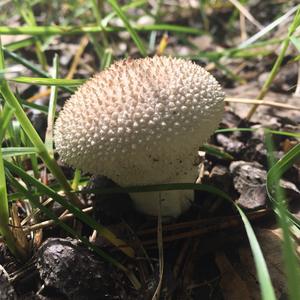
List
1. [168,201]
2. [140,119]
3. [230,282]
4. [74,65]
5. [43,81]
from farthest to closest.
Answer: [74,65] → [168,201] → [43,81] → [230,282] → [140,119]

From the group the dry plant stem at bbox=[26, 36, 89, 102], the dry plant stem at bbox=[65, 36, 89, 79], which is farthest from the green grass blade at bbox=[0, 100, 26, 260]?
the dry plant stem at bbox=[65, 36, 89, 79]

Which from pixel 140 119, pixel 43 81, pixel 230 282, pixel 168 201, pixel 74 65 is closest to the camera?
pixel 140 119

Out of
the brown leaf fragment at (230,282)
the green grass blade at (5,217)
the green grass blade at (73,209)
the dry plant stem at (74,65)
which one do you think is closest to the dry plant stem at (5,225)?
the green grass blade at (5,217)

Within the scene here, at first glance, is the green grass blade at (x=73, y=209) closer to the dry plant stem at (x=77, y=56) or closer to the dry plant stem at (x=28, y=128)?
the dry plant stem at (x=28, y=128)

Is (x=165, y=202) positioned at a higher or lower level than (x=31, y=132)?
lower

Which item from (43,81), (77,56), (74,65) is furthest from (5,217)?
(77,56)

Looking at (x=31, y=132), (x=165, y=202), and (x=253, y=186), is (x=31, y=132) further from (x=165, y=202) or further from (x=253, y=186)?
(x=253, y=186)

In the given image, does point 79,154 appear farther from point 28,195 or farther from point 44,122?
point 44,122

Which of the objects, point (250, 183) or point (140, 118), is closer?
point (140, 118)

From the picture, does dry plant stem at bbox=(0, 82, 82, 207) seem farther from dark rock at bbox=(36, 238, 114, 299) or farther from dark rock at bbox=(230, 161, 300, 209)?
dark rock at bbox=(230, 161, 300, 209)
